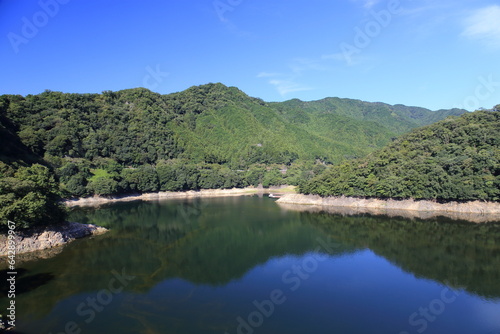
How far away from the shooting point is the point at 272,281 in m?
23.2

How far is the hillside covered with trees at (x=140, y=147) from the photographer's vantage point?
51.5m

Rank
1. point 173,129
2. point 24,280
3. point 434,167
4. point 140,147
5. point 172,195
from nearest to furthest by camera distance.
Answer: point 24,280
point 434,167
point 172,195
point 140,147
point 173,129

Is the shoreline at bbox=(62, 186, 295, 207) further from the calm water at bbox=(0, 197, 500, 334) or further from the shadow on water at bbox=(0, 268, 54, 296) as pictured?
the shadow on water at bbox=(0, 268, 54, 296)

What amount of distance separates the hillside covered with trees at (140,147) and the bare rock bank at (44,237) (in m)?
1.21

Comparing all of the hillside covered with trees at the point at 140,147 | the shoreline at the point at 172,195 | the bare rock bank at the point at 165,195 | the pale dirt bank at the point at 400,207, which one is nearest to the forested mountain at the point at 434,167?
the pale dirt bank at the point at 400,207

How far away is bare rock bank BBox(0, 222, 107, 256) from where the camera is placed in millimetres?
27297

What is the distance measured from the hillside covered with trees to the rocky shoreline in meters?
1.21

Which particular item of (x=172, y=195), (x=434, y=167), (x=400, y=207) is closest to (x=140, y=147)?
(x=172, y=195)

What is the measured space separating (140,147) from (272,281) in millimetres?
74319

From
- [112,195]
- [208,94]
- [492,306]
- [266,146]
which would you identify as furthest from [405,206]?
[208,94]

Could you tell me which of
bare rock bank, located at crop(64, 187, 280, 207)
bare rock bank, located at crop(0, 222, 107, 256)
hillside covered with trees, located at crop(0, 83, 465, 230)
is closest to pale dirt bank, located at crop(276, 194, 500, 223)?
hillside covered with trees, located at crop(0, 83, 465, 230)

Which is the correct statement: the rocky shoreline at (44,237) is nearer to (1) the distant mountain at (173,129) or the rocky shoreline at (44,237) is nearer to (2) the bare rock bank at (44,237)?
(2) the bare rock bank at (44,237)

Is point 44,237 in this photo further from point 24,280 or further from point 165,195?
point 165,195

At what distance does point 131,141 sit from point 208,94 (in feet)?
212
